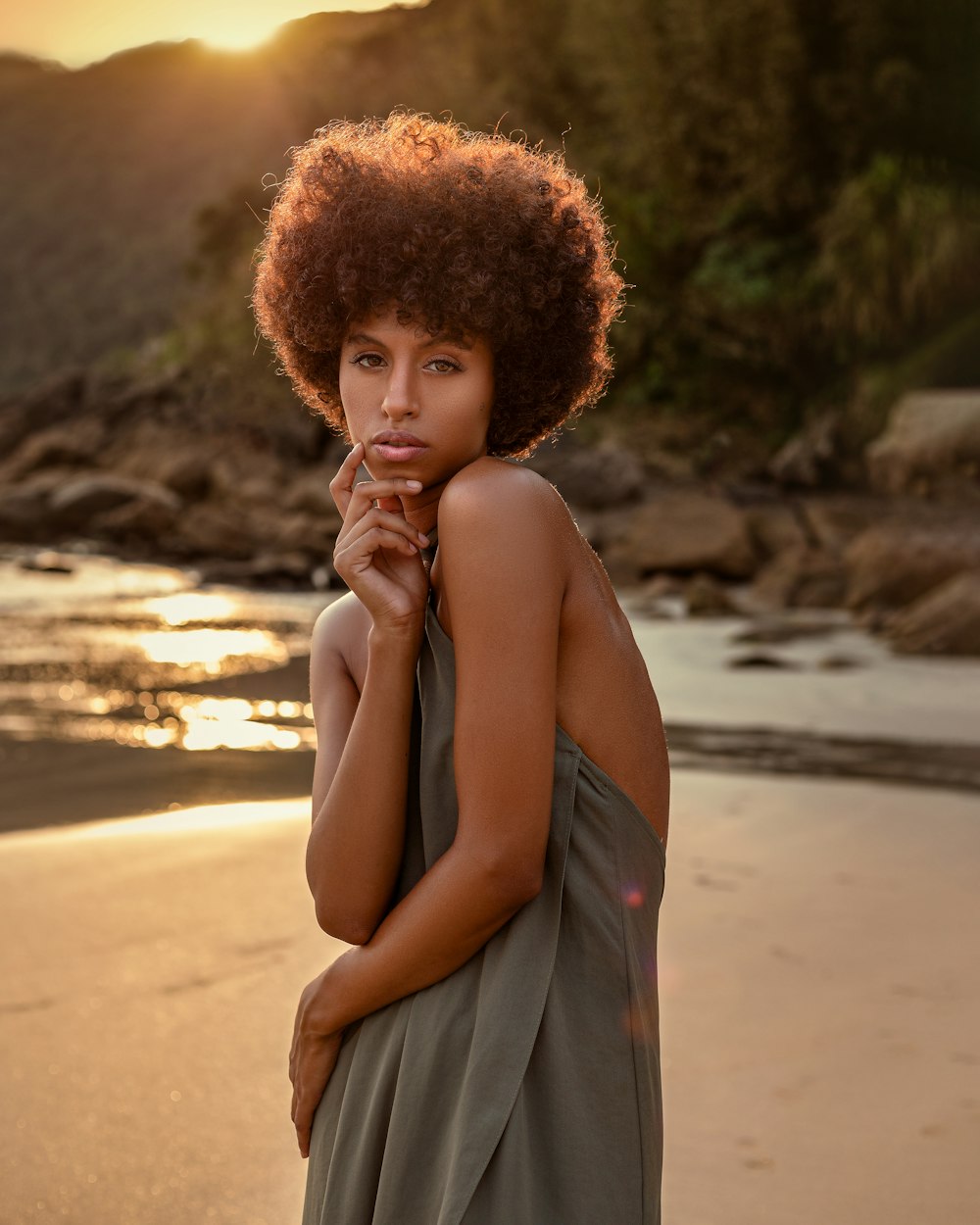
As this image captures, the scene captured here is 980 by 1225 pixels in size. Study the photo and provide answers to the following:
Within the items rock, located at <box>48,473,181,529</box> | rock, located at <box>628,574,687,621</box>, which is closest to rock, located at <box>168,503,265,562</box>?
rock, located at <box>48,473,181,529</box>

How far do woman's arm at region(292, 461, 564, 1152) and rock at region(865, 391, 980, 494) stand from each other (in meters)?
14.4

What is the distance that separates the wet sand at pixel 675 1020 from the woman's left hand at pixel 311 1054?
111 centimetres

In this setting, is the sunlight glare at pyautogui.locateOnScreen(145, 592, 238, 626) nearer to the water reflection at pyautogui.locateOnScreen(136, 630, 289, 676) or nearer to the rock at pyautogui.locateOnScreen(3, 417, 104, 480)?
the water reflection at pyautogui.locateOnScreen(136, 630, 289, 676)

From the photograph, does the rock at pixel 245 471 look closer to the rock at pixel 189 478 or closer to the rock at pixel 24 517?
the rock at pixel 189 478

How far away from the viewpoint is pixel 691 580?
14.2 meters

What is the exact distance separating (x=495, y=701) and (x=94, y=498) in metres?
21.9

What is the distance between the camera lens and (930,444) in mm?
15164

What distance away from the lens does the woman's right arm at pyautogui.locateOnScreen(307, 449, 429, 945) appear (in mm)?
1420

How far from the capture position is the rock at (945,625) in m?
9.19

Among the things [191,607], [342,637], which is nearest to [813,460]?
[191,607]

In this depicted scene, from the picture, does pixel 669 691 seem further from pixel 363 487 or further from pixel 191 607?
pixel 363 487

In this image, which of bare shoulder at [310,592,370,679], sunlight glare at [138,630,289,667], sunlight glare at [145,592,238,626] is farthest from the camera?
sunlight glare at [145,592,238,626]

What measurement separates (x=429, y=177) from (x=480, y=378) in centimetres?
21

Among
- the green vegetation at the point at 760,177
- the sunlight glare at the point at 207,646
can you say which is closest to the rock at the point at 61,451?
the green vegetation at the point at 760,177
